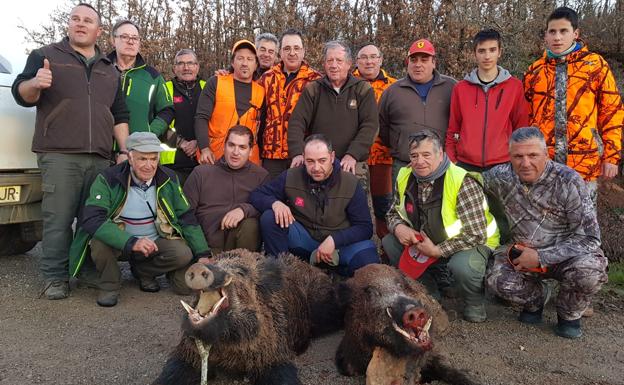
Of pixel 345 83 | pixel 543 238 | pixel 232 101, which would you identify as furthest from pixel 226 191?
pixel 543 238

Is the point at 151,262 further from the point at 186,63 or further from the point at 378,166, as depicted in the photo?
the point at 378,166

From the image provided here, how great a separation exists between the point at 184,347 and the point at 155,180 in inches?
85.3

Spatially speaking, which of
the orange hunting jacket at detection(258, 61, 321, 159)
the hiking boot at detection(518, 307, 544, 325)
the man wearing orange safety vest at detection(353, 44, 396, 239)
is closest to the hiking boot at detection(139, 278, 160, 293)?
the orange hunting jacket at detection(258, 61, 321, 159)

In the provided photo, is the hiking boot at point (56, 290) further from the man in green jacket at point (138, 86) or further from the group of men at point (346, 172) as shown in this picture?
the man in green jacket at point (138, 86)

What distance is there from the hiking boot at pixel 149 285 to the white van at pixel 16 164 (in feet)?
4.04

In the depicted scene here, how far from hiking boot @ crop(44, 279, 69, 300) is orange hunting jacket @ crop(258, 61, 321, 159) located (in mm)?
2396

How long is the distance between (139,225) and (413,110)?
A: 2.92m

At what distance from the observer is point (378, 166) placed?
20.0 ft

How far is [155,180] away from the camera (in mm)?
4898

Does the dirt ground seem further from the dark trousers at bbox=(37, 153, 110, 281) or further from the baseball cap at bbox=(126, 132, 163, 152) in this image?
the baseball cap at bbox=(126, 132, 163, 152)

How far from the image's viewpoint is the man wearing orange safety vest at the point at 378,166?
6031mm

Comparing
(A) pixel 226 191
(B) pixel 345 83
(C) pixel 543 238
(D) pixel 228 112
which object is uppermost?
(B) pixel 345 83

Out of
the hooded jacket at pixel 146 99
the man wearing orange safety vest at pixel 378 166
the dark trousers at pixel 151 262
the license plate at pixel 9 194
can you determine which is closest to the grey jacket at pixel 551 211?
the man wearing orange safety vest at pixel 378 166

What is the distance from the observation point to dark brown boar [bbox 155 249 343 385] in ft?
9.16
